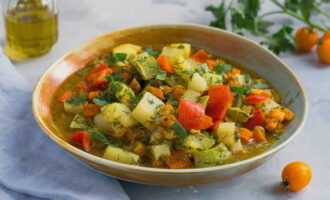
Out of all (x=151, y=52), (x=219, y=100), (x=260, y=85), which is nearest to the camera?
(x=219, y=100)

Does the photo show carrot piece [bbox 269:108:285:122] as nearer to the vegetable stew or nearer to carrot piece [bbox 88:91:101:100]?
the vegetable stew

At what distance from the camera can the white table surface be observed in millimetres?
3752

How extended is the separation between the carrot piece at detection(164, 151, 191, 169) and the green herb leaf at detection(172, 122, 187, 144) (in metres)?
0.10

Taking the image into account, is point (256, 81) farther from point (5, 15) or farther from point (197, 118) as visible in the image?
point (5, 15)

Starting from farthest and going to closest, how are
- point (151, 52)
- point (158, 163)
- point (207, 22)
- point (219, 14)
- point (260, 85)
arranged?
point (207, 22)
point (219, 14)
point (151, 52)
point (260, 85)
point (158, 163)

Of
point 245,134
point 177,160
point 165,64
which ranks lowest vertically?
point 177,160

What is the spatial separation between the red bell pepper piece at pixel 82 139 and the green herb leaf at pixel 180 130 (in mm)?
645

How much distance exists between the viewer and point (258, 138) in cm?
389

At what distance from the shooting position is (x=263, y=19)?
607 centimetres

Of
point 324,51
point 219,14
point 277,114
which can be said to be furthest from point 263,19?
point 277,114

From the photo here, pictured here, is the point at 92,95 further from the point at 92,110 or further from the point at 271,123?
the point at 271,123

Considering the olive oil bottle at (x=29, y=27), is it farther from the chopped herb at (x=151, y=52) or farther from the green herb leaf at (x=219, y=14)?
the green herb leaf at (x=219, y=14)

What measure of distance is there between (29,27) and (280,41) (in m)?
2.60

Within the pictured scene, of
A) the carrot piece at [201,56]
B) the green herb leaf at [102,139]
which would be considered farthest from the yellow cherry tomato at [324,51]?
the green herb leaf at [102,139]
